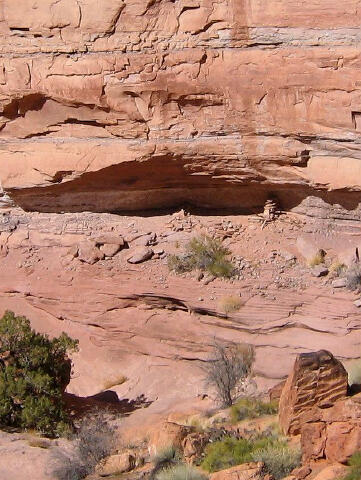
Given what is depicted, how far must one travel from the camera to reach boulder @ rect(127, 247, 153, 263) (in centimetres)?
1373

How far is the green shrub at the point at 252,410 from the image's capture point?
1096 cm

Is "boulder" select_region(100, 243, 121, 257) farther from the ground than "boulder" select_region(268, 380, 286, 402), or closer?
farther from the ground

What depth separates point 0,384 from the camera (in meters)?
11.7

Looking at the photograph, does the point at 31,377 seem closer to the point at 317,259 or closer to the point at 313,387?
the point at 313,387

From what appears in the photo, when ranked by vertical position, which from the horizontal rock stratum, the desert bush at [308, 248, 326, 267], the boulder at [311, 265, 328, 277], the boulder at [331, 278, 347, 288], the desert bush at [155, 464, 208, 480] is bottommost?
the desert bush at [155, 464, 208, 480]

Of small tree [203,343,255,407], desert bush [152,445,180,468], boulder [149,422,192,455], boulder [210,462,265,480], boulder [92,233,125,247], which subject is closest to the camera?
boulder [210,462,265,480]

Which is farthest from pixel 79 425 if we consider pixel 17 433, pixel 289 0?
pixel 289 0

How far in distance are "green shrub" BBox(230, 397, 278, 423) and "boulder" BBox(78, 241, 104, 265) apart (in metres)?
3.87

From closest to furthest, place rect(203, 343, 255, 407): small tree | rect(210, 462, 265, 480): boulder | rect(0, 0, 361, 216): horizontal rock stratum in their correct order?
rect(210, 462, 265, 480): boulder < rect(0, 0, 361, 216): horizontal rock stratum < rect(203, 343, 255, 407): small tree

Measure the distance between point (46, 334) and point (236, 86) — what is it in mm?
4844

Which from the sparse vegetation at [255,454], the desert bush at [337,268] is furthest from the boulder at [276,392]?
the desert bush at [337,268]

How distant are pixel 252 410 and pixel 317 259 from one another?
3082mm

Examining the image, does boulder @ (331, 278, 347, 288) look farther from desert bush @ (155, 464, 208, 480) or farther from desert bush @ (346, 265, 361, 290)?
desert bush @ (155, 464, 208, 480)

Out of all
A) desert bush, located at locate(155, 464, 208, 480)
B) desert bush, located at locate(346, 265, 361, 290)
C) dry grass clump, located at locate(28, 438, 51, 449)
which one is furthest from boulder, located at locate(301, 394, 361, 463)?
dry grass clump, located at locate(28, 438, 51, 449)
